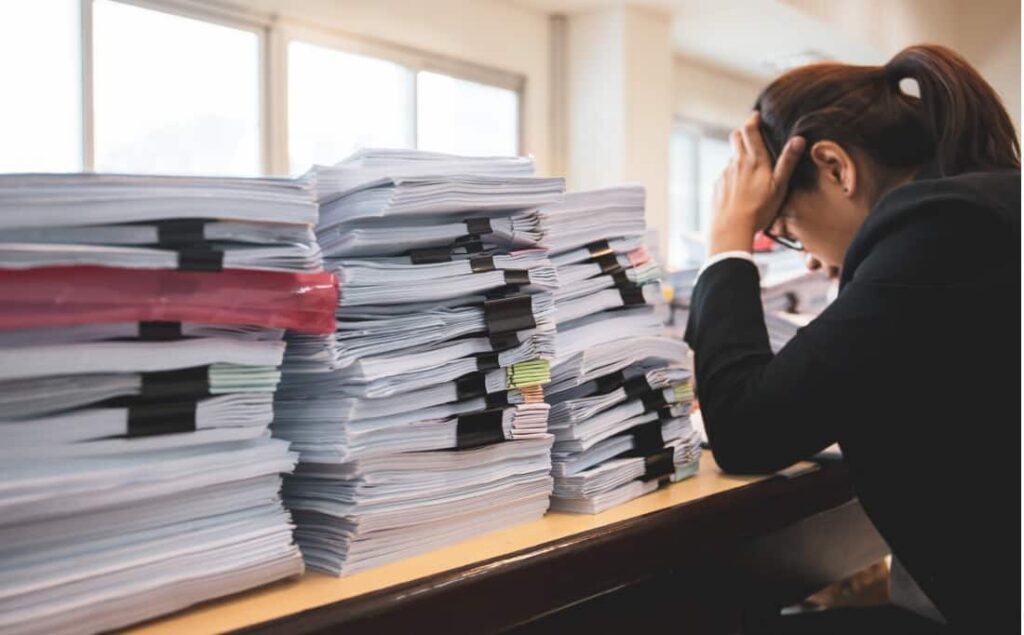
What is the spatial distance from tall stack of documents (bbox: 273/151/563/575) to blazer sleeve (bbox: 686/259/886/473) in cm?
27

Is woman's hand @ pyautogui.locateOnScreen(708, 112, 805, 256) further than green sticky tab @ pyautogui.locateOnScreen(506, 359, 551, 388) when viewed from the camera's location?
Yes

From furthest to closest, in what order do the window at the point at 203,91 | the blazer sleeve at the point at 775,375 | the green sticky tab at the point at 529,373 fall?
1. the window at the point at 203,91
2. the blazer sleeve at the point at 775,375
3. the green sticky tab at the point at 529,373

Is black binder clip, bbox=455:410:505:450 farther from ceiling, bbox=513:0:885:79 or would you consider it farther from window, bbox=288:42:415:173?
ceiling, bbox=513:0:885:79

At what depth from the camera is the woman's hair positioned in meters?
1.10

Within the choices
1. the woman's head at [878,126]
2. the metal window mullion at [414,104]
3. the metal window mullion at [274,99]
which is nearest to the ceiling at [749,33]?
the metal window mullion at [414,104]

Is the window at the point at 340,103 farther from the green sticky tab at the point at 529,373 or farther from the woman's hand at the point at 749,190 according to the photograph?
the green sticky tab at the point at 529,373

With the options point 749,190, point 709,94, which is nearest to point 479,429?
point 749,190

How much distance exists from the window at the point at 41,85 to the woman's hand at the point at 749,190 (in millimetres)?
3115

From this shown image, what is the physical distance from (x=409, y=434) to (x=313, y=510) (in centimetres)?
9

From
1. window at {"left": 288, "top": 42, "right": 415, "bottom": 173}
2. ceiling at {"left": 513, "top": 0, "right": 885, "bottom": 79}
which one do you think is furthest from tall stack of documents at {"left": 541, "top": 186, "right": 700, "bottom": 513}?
ceiling at {"left": 513, "top": 0, "right": 885, "bottom": 79}

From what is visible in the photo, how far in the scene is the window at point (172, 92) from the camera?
393 centimetres

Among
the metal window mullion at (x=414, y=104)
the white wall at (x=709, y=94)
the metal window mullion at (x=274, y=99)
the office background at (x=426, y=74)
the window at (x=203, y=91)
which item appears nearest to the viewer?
the window at (x=203, y=91)

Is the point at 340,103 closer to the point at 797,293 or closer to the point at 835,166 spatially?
the point at 797,293

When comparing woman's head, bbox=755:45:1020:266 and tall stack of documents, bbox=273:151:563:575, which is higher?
woman's head, bbox=755:45:1020:266
